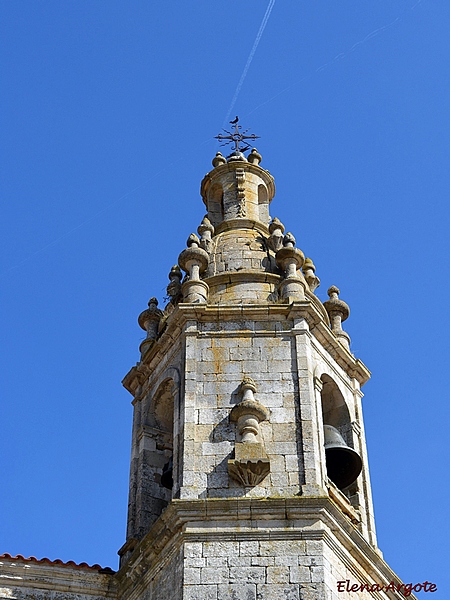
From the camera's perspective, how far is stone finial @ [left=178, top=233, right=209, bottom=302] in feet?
57.1

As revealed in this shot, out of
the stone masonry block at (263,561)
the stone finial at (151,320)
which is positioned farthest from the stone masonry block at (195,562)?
the stone finial at (151,320)

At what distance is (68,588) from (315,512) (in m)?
3.26

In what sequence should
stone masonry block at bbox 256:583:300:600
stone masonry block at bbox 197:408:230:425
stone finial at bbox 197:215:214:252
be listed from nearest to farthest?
stone masonry block at bbox 256:583:300:600 < stone masonry block at bbox 197:408:230:425 < stone finial at bbox 197:215:214:252

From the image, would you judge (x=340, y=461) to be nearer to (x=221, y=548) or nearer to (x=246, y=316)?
(x=246, y=316)

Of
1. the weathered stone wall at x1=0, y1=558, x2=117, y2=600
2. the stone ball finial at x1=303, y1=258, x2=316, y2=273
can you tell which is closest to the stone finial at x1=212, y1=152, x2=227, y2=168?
the stone ball finial at x1=303, y1=258, x2=316, y2=273

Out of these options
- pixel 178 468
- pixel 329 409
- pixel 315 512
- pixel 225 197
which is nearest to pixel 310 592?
pixel 315 512

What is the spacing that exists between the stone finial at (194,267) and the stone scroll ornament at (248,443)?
1.88 metres

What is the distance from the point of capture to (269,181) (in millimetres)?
21375

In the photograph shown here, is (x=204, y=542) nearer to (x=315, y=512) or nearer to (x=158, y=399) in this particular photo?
(x=315, y=512)

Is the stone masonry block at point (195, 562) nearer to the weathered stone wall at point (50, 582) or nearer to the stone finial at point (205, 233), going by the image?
the weathered stone wall at point (50, 582)

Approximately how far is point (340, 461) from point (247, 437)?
183 centimetres

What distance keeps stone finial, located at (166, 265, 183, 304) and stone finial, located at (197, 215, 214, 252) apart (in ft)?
1.83

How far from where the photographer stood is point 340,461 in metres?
16.5

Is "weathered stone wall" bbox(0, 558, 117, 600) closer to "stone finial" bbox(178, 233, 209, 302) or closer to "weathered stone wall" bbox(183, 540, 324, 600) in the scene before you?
"weathered stone wall" bbox(183, 540, 324, 600)
